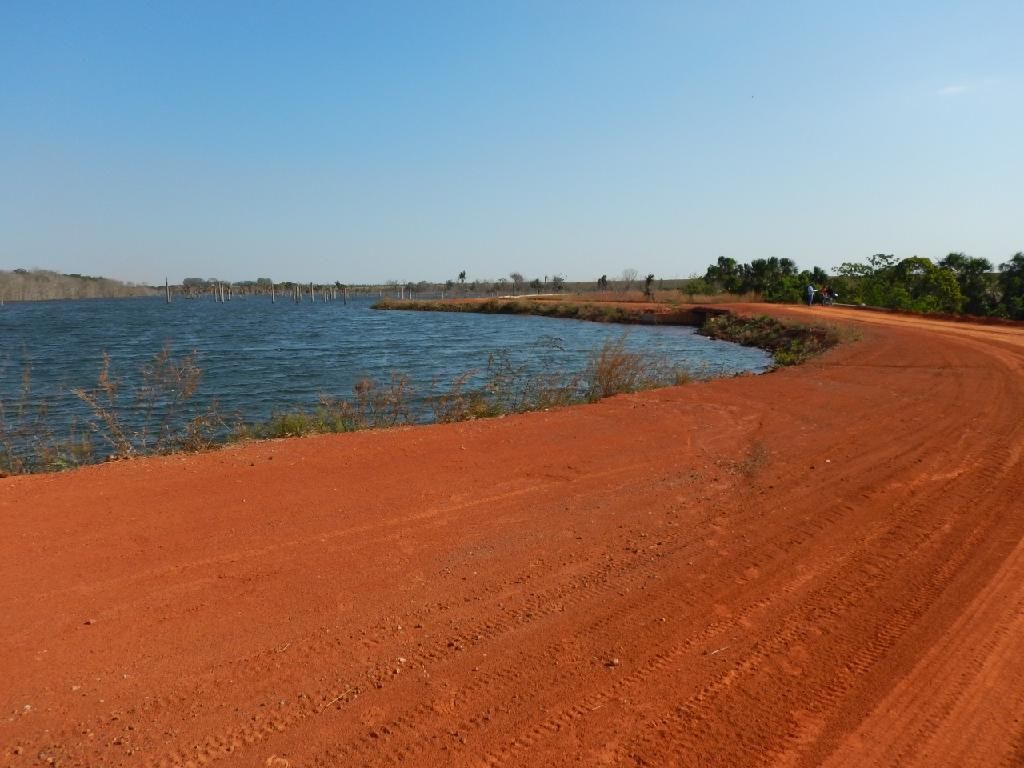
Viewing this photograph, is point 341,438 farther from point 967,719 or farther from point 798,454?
point 967,719

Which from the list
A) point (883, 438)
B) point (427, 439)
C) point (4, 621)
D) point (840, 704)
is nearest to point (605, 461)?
point (427, 439)

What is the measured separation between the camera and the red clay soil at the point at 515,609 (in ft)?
11.7

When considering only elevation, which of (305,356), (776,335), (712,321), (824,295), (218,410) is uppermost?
(824,295)

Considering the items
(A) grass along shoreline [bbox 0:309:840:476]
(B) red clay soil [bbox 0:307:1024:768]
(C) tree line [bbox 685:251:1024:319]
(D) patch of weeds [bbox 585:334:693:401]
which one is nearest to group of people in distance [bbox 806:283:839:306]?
(C) tree line [bbox 685:251:1024:319]

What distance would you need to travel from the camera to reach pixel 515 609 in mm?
4949

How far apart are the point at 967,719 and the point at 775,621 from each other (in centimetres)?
123

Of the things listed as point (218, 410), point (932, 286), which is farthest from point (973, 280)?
Answer: point (218, 410)

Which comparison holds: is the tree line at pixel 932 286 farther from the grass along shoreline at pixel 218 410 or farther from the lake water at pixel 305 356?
the grass along shoreline at pixel 218 410

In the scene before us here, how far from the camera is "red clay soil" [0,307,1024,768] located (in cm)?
357

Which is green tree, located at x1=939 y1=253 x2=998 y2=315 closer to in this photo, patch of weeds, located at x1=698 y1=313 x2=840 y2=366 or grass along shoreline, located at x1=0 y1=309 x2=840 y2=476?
patch of weeds, located at x1=698 y1=313 x2=840 y2=366

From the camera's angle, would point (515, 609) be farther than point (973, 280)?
No

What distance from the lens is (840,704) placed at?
383 cm

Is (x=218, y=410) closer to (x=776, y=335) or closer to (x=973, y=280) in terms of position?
(x=776, y=335)

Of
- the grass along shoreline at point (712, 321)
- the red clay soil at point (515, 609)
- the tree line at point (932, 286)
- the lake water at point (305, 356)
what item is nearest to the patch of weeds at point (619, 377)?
the lake water at point (305, 356)
